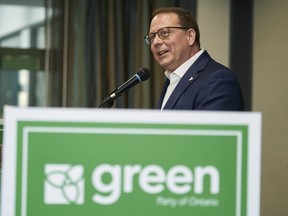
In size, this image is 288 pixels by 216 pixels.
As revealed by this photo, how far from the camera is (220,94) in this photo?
1.97 metres

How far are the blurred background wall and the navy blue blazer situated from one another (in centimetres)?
207

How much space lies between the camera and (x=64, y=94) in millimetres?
4492

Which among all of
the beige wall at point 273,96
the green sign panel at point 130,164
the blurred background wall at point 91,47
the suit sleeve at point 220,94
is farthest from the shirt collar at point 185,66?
the blurred background wall at point 91,47

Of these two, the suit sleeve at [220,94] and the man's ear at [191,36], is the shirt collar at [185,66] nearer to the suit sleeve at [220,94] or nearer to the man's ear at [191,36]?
the man's ear at [191,36]

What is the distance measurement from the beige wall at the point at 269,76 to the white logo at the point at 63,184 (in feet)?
9.67

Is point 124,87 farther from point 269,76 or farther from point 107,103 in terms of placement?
point 269,76

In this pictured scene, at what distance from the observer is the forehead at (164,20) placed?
242 centimetres

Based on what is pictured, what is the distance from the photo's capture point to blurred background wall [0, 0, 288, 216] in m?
4.26

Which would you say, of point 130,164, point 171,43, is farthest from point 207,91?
point 130,164

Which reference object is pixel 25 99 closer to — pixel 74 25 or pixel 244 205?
pixel 74 25

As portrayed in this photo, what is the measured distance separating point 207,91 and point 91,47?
8.58 ft

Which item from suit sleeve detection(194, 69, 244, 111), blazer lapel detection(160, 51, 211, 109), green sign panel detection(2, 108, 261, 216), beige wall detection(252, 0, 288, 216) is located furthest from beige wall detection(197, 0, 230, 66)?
green sign panel detection(2, 108, 261, 216)

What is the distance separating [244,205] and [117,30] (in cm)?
378

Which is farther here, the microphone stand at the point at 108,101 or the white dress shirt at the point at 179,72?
the white dress shirt at the point at 179,72
